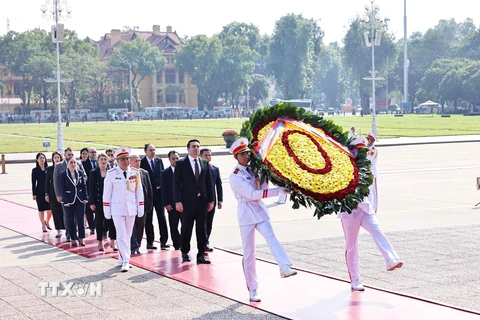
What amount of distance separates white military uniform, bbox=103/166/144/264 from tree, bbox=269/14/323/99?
129361mm

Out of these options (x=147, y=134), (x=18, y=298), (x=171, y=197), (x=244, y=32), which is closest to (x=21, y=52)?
(x=244, y=32)

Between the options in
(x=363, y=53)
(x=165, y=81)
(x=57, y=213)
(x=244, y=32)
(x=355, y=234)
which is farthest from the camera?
(x=244, y=32)

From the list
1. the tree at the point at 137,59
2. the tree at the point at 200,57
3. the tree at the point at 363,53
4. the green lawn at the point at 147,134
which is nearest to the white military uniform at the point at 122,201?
the green lawn at the point at 147,134

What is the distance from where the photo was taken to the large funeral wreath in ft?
27.9

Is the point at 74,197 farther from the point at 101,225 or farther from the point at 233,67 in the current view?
the point at 233,67

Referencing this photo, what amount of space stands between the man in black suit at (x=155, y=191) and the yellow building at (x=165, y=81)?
395 feet

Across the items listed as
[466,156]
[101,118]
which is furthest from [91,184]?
[101,118]

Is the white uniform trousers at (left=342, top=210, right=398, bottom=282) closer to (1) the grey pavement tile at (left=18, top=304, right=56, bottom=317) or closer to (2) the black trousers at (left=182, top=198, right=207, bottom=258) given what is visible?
(2) the black trousers at (left=182, top=198, right=207, bottom=258)

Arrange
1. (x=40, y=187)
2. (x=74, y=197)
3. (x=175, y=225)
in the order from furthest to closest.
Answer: (x=40, y=187) → (x=74, y=197) → (x=175, y=225)

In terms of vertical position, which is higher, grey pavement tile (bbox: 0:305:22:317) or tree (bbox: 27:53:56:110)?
tree (bbox: 27:53:56:110)

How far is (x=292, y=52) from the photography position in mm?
140375

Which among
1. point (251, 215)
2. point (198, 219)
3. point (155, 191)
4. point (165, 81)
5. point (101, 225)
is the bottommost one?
A: point (101, 225)

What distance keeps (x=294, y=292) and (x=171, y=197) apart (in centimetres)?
357

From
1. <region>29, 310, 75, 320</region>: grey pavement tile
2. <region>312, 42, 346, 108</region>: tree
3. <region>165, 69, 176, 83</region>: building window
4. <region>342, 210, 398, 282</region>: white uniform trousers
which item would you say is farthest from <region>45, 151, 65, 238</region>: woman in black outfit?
<region>312, 42, 346, 108</region>: tree
